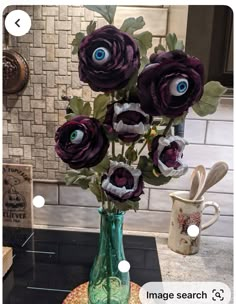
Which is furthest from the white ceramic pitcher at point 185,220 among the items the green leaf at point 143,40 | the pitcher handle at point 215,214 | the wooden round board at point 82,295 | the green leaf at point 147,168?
the green leaf at point 143,40

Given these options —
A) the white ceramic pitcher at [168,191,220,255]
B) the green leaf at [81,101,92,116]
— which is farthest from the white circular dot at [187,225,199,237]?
the green leaf at [81,101,92,116]

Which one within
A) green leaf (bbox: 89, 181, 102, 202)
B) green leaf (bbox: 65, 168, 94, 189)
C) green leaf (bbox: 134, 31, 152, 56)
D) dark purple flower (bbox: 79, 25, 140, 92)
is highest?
green leaf (bbox: 134, 31, 152, 56)

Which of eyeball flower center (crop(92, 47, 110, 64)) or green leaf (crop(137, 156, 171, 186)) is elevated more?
eyeball flower center (crop(92, 47, 110, 64))

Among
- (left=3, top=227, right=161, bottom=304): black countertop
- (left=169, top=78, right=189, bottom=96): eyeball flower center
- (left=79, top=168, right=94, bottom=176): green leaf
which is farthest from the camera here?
(left=3, top=227, right=161, bottom=304): black countertop

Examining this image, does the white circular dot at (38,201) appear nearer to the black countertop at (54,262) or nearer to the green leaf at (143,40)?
the black countertop at (54,262)

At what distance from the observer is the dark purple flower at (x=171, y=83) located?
1.25 ft

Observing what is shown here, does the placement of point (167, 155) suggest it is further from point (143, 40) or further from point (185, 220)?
point (185, 220)

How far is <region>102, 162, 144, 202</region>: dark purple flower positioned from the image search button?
28cm

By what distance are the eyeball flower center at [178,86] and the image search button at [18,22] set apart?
0.91 ft

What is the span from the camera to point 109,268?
1.67ft

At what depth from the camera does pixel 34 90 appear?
68cm

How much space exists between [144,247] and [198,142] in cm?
26

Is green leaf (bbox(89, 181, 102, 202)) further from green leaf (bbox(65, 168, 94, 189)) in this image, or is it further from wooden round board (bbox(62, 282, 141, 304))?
wooden round board (bbox(62, 282, 141, 304))

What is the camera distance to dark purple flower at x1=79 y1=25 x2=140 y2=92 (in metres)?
0.39
